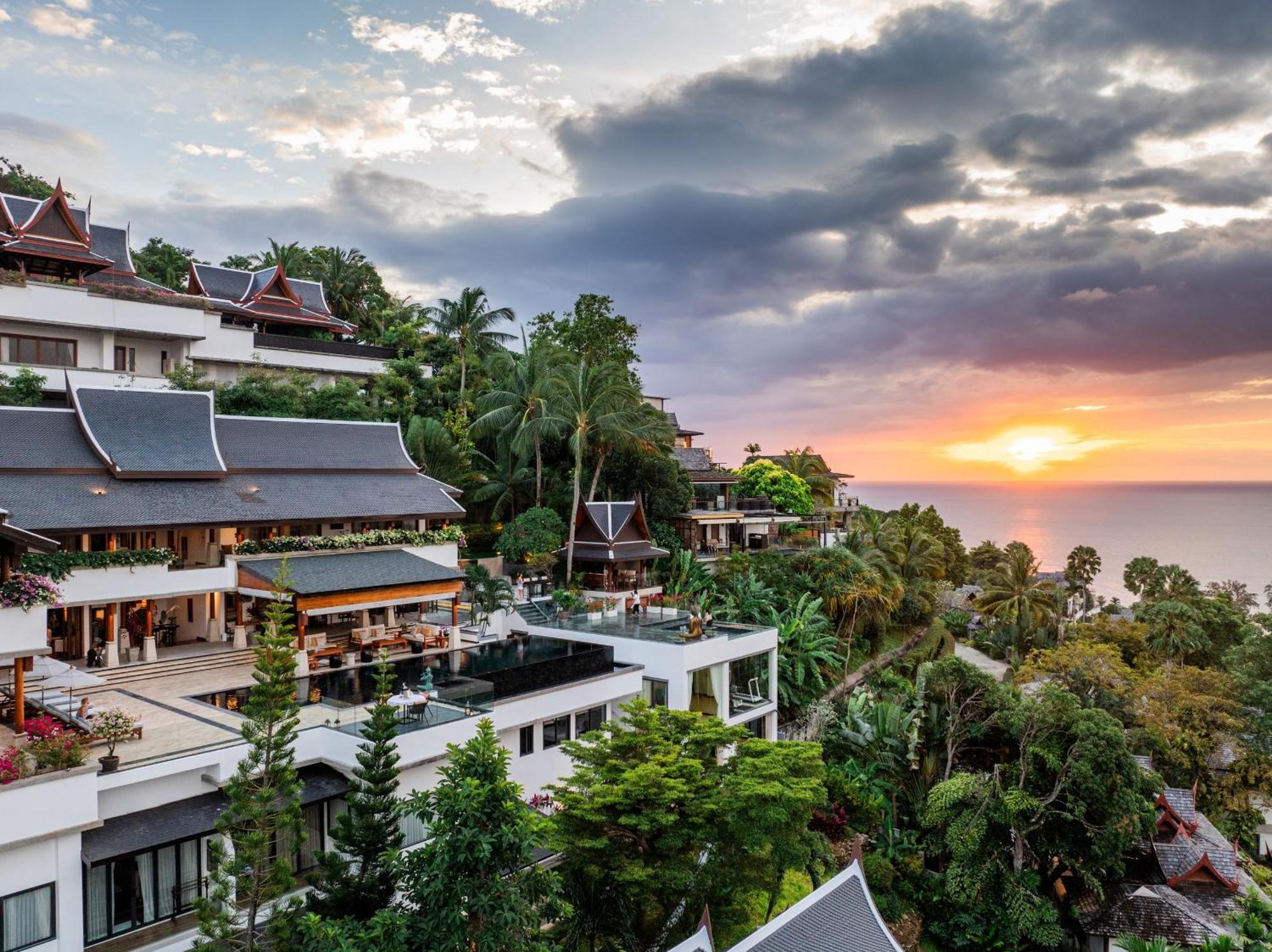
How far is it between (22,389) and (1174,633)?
4425cm

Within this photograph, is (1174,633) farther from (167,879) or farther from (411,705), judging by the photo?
(167,879)

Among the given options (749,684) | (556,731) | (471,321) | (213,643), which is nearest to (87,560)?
(213,643)

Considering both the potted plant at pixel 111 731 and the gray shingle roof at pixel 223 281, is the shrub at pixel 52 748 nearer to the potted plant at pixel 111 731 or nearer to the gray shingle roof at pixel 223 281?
the potted plant at pixel 111 731

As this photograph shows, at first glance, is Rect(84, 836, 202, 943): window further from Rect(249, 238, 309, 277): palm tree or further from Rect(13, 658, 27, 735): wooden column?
Rect(249, 238, 309, 277): palm tree

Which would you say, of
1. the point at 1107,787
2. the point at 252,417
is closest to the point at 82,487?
the point at 252,417

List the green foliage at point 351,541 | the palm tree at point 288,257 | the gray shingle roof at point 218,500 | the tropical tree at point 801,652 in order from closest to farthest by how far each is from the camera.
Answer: the gray shingle roof at point 218,500 < the green foliage at point 351,541 < the tropical tree at point 801,652 < the palm tree at point 288,257

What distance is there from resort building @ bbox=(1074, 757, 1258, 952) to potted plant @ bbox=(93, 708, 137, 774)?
20.5 meters

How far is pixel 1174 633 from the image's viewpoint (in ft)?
118

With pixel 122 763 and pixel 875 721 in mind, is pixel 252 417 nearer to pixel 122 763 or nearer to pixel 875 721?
pixel 122 763

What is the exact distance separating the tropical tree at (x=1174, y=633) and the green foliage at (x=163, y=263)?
47656 millimetres

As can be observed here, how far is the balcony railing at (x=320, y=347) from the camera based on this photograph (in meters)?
33.2

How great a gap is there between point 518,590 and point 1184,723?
69.7 ft

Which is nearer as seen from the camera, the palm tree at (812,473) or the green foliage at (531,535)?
the green foliage at (531,535)

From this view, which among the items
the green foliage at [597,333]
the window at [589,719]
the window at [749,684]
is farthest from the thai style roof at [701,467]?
the window at [589,719]
